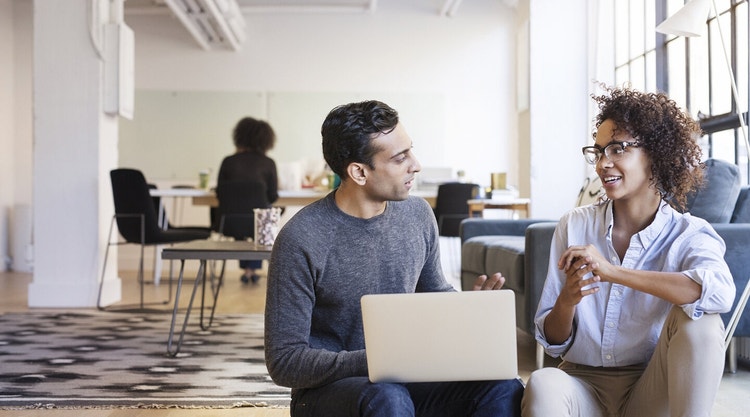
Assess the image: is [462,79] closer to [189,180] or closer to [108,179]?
[189,180]

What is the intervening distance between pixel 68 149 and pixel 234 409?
383 cm

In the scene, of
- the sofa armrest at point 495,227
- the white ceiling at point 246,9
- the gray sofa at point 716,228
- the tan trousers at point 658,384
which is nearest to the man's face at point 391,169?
the tan trousers at point 658,384

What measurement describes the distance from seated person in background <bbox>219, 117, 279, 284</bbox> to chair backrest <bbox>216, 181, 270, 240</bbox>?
19 centimetres

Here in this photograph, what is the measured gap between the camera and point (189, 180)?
10273 millimetres

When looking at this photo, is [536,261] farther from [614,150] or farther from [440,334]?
[440,334]

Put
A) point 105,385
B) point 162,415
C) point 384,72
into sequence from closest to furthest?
point 162,415 → point 105,385 → point 384,72

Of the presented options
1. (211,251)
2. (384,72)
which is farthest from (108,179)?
(384,72)

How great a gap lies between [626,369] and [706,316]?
0.24 meters

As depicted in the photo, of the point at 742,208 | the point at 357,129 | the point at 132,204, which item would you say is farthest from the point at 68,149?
the point at 357,129

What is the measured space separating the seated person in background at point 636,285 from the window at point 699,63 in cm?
179

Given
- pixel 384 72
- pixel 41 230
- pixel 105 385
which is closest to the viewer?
pixel 105 385

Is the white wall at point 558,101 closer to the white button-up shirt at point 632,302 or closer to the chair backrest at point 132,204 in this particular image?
the chair backrest at point 132,204

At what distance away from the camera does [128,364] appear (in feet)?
12.4

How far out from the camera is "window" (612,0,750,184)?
4328 millimetres
